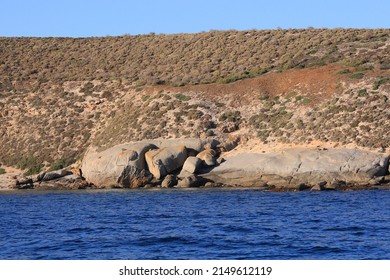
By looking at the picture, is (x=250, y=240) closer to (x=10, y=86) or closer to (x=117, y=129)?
(x=117, y=129)

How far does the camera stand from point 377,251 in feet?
96.5

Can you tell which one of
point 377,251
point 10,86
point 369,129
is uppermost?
point 10,86

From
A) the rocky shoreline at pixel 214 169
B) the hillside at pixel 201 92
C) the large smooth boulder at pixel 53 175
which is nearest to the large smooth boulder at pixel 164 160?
the rocky shoreline at pixel 214 169

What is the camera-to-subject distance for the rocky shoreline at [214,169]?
55.3 metres

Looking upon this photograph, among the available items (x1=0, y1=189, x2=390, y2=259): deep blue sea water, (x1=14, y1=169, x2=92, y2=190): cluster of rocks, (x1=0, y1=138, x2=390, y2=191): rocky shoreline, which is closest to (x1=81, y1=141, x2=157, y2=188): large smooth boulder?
(x1=0, y1=138, x2=390, y2=191): rocky shoreline

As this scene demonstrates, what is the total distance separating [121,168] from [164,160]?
3.22m

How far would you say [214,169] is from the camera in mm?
58375

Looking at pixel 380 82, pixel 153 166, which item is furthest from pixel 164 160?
pixel 380 82

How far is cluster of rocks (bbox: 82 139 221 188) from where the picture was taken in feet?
193

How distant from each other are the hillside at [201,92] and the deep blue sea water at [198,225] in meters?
12.4

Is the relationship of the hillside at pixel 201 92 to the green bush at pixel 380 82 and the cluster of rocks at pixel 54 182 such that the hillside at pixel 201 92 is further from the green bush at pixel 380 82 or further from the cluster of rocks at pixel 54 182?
the cluster of rocks at pixel 54 182
